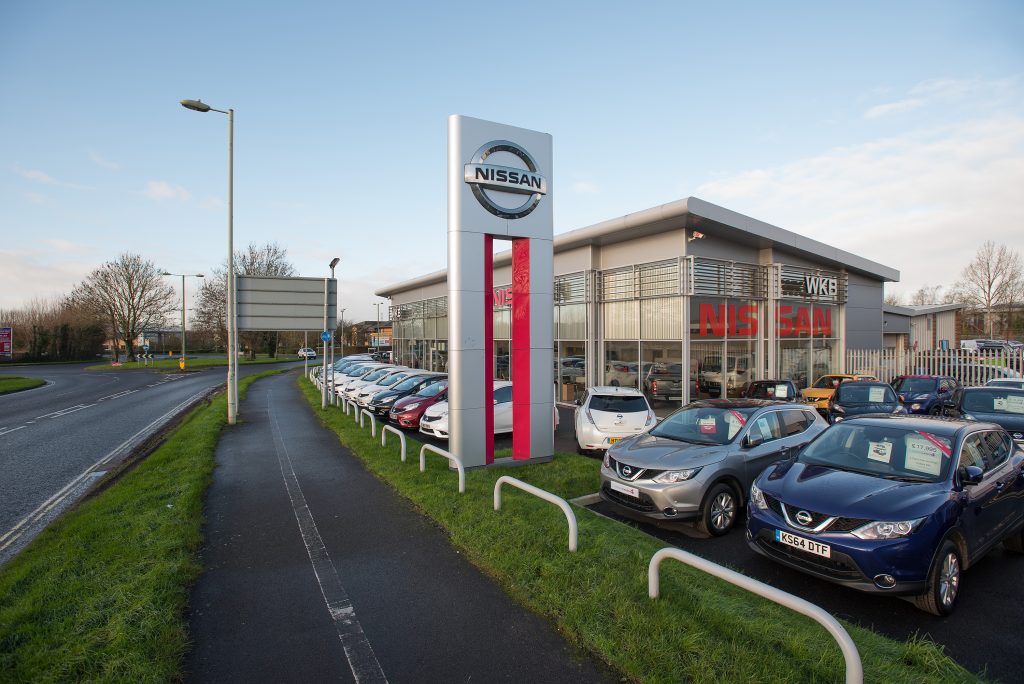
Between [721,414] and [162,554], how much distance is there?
6783 millimetres

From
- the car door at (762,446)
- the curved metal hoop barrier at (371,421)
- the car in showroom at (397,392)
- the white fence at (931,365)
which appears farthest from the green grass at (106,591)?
the white fence at (931,365)

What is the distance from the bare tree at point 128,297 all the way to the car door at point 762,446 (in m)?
54.2

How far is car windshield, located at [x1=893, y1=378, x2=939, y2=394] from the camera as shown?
14258 mm

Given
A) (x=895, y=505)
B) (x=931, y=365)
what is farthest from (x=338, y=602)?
(x=931, y=365)

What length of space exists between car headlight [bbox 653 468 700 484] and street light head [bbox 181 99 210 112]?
14872 mm

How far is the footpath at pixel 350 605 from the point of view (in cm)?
343

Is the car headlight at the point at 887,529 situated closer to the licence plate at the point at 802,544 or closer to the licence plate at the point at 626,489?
the licence plate at the point at 802,544

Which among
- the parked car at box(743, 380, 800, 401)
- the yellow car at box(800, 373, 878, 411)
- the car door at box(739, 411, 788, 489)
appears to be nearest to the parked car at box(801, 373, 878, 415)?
the yellow car at box(800, 373, 878, 411)

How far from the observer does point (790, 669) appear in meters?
3.12

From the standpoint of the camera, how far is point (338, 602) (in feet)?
14.3

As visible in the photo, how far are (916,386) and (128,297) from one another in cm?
5738

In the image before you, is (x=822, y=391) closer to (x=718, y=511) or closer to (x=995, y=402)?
(x=995, y=402)

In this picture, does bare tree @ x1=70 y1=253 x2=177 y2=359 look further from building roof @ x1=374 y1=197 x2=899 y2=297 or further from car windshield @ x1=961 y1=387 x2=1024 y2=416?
car windshield @ x1=961 y1=387 x2=1024 y2=416

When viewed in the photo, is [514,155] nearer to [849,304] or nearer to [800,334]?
[800,334]
